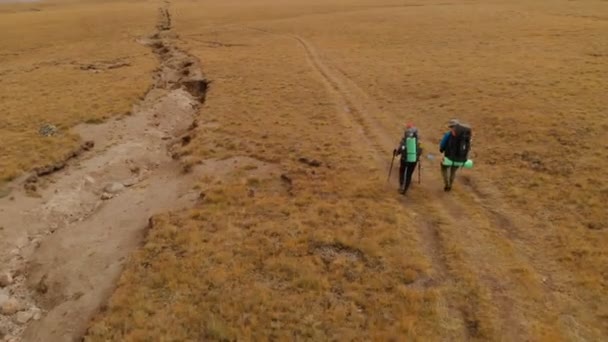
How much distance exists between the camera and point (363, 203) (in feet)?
58.2

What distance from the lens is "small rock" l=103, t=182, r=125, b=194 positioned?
2031cm

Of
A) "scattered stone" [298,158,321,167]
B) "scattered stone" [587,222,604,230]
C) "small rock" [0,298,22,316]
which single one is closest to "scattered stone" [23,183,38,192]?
"small rock" [0,298,22,316]

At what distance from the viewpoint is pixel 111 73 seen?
141 feet

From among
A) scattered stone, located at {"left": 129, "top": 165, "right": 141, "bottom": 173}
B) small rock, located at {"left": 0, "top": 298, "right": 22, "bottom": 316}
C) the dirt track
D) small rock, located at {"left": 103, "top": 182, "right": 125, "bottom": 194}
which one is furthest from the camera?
scattered stone, located at {"left": 129, "top": 165, "right": 141, "bottom": 173}

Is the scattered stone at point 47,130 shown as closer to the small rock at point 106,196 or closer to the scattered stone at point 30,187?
the scattered stone at point 30,187

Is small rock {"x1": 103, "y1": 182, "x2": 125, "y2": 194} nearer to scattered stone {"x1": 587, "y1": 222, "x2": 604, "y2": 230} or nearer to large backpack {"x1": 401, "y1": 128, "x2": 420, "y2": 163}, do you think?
large backpack {"x1": 401, "y1": 128, "x2": 420, "y2": 163}

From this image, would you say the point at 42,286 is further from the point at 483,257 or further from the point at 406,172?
the point at 483,257

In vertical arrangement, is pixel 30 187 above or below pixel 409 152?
below

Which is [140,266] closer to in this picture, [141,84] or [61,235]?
[61,235]

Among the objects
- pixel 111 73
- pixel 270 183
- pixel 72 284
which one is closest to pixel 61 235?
pixel 72 284

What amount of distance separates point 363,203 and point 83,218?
1109cm

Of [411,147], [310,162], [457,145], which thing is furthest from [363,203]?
[310,162]

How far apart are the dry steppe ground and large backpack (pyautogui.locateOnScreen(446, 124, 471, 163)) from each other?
1.71 meters

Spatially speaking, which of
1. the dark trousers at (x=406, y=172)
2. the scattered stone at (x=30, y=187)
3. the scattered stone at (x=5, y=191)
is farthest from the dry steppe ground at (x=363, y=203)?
the scattered stone at (x=5, y=191)
